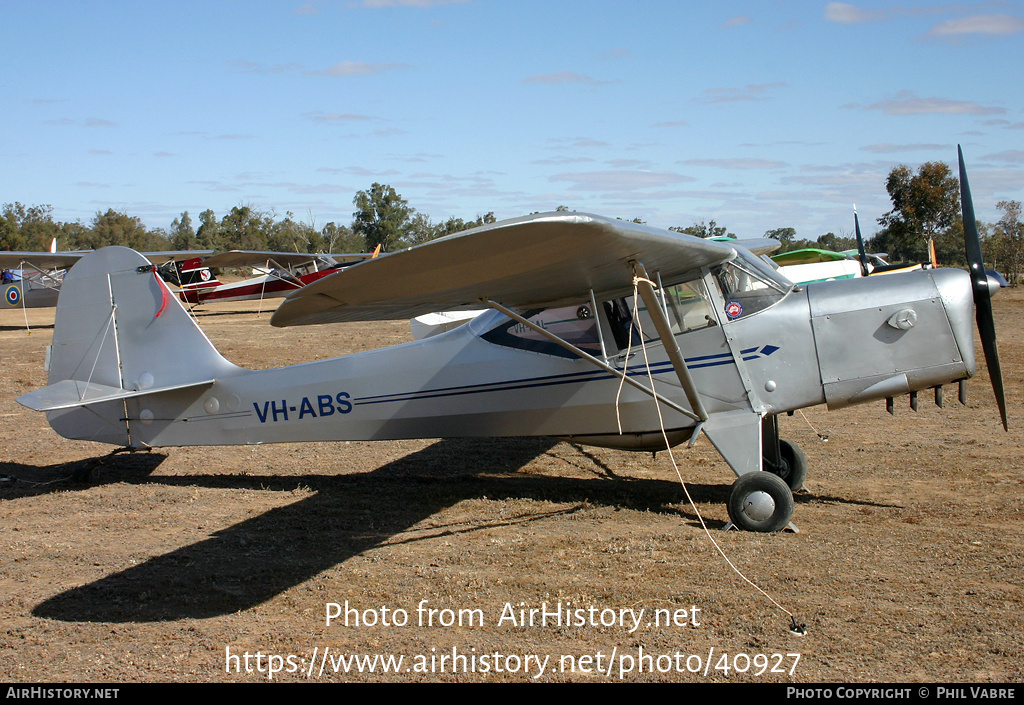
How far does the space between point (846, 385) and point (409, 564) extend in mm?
3764

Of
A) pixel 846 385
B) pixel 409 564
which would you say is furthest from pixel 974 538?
pixel 409 564

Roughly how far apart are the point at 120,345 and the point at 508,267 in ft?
17.4

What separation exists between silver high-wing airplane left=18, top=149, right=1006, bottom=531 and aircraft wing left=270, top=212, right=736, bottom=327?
3cm

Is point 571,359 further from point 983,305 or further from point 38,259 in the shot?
point 38,259

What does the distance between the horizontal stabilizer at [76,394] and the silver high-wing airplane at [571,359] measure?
0.02m

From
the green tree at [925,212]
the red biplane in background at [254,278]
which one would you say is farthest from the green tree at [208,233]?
the green tree at [925,212]

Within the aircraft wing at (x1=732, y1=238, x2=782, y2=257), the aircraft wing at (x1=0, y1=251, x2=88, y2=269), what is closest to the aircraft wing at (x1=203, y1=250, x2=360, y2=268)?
the aircraft wing at (x1=0, y1=251, x2=88, y2=269)

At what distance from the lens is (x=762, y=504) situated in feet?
19.6

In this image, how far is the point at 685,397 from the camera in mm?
6637

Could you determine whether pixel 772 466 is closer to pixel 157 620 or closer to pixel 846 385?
pixel 846 385

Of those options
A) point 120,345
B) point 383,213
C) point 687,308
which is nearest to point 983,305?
point 687,308

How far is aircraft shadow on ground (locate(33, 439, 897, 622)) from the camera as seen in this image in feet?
16.6

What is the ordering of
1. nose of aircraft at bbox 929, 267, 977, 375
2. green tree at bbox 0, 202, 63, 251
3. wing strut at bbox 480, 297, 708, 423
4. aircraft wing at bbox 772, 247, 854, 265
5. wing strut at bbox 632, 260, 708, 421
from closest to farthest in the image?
wing strut at bbox 632, 260, 708, 421
wing strut at bbox 480, 297, 708, 423
nose of aircraft at bbox 929, 267, 977, 375
aircraft wing at bbox 772, 247, 854, 265
green tree at bbox 0, 202, 63, 251

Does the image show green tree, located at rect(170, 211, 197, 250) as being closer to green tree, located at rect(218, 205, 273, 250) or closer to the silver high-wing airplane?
green tree, located at rect(218, 205, 273, 250)
